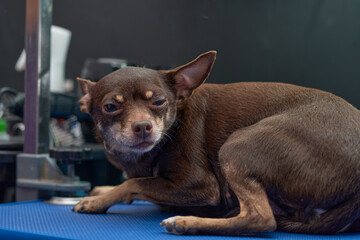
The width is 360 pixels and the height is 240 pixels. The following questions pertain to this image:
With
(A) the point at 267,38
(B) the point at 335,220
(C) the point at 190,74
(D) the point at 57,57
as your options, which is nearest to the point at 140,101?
(C) the point at 190,74

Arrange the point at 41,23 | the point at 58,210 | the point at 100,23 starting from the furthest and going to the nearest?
the point at 100,23
the point at 41,23
the point at 58,210

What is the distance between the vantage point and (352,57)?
2029 millimetres

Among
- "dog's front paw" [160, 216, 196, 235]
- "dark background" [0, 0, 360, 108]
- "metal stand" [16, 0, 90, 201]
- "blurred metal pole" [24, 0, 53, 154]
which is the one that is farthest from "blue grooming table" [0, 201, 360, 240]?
"dark background" [0, 0, 360, 108]

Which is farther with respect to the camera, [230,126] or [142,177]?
[142,177]

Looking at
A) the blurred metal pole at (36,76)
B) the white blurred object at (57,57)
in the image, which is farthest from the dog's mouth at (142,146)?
the white blurred object at (57,57)

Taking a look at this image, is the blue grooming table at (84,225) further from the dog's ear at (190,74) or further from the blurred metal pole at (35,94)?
the dog's ear at (190,74)

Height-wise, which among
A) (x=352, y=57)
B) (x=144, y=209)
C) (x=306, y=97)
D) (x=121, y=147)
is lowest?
(x=144, y=209)

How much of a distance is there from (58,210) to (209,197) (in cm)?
70

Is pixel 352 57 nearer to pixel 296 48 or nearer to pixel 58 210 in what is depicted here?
pixel 296 48

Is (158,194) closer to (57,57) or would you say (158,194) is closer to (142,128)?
(142,128)

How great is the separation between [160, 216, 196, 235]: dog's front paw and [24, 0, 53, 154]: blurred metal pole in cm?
109

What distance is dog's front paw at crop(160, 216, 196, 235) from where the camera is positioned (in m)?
1.37

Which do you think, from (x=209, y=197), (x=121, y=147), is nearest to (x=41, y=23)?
(x=121, y=147)

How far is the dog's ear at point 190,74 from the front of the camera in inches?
65.1
